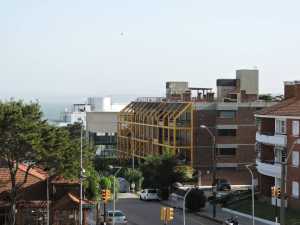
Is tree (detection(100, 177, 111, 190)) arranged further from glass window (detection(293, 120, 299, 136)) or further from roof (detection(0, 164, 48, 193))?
glass window (detection(293, 120, 299, 136))

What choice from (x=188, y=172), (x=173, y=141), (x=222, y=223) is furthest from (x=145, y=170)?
(x=222, y=223)

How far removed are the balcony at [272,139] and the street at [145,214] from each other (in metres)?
9.33

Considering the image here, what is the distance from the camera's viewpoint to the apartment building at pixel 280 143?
61.0 metres

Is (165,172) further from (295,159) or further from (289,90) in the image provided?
(295,159)

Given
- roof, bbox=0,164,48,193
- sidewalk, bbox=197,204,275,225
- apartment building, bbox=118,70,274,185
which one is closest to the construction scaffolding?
apartment building, bbox=118,70,274,185

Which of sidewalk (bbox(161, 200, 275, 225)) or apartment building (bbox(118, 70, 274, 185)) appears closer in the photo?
sidewalk (bbox(161, 200, 275, 225))

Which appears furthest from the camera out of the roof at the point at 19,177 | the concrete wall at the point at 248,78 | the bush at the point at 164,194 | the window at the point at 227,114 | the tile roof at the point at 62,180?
the concrete wall at the point at 248,78

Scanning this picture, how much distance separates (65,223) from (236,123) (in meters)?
52.3

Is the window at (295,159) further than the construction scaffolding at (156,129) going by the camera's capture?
No

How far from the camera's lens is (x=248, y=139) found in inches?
3841

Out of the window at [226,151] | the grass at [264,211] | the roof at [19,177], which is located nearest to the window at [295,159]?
the grass at [264,211]

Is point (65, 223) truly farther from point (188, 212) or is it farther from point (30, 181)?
point (188, 212)

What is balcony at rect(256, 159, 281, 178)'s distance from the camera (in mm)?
63500

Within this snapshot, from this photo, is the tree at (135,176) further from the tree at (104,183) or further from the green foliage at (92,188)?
the green foliage at (92,188)
